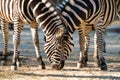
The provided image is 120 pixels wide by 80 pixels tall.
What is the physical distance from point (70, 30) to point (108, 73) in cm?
143

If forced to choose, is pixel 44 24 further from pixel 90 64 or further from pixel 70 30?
pixel 90 64

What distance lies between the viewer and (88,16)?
1105cm

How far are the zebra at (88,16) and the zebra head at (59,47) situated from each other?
34 centimetres

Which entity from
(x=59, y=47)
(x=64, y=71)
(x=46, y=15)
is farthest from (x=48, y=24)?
(x=64, y=71)

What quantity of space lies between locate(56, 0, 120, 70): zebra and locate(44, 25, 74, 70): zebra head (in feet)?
1.11

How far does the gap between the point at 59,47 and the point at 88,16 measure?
1337 millimetres

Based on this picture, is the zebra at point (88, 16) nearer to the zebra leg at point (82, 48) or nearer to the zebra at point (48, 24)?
the zebra leg at point (82, 48)

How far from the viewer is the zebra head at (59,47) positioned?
10.1 meters

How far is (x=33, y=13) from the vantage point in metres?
10.9

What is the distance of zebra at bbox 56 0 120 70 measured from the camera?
1056cm

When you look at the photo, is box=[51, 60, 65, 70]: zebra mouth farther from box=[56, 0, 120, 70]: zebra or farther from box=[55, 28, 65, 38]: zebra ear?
box=[56, 0, 120, 70]: zebra

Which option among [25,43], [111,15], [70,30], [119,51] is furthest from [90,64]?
[25,43]

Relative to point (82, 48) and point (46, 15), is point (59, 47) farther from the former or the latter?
point (82, 48)

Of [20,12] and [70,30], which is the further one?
[20,12]
